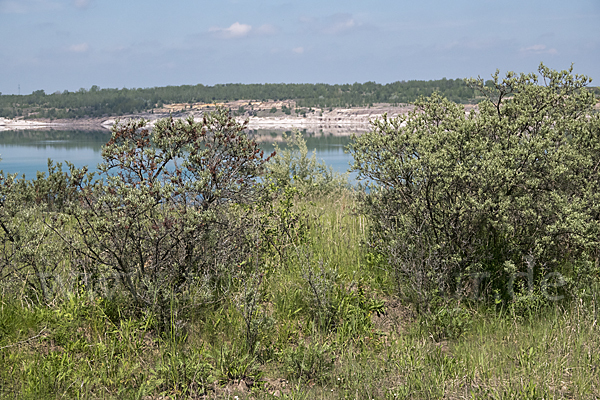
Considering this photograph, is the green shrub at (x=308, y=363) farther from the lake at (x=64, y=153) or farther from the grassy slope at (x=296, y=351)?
the lake at (x=64, y=153)

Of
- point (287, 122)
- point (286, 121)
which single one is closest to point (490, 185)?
point (287, 122)

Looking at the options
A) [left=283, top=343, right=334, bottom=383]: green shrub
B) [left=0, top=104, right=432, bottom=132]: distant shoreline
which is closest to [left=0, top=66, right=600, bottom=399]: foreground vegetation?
[left=283, top=343, right=334, bottom=383]: green shrub

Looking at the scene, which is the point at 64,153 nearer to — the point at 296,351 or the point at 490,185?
the point at 296,351

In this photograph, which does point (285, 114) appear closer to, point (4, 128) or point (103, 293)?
point (4, 128)

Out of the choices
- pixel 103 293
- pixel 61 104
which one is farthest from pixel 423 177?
pixel 61 104

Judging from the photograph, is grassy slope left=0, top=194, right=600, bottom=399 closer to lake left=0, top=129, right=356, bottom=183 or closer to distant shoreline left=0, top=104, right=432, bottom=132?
lake left=0, top=129, right=356, bottom=183

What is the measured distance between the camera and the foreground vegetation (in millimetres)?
3543

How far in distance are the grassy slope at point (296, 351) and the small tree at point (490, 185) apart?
1.68ft

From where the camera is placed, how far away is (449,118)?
188 inches

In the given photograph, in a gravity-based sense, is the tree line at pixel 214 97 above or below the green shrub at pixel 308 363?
above

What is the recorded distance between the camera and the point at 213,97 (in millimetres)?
63812

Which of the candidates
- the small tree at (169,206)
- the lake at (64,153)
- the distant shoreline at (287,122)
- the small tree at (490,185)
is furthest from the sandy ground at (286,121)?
the small tree at (169,206)

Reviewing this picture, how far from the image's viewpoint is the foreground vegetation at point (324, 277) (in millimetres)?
3543

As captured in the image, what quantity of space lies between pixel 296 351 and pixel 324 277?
81 cm
